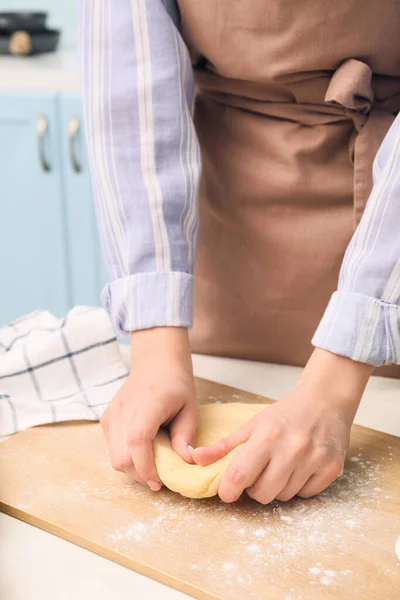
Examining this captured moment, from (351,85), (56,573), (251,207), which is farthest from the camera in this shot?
(251,207)

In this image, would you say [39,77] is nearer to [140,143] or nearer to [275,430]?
[140,143]

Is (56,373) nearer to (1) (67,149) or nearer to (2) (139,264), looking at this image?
(2) (139,264)

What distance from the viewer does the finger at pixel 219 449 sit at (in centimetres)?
70

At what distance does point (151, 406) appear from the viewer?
28.8 inches

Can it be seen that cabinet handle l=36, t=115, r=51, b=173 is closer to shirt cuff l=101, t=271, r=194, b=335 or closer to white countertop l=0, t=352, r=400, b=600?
shirt cuff l=101, t=271, r=194, b=335

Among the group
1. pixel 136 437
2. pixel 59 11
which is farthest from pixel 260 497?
pixel 59 11

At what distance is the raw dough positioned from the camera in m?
0.68

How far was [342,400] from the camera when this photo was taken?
2.38 feet

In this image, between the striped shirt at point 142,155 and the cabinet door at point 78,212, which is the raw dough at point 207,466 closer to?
the striped shirt at point 142,155

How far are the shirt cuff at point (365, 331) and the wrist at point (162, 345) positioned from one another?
0.14m

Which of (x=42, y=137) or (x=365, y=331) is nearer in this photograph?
(x=365, y=331)

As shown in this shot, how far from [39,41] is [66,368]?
1569 millimetres

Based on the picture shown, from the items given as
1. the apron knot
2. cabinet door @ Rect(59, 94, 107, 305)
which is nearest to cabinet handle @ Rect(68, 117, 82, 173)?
cabinet door @ Rect(59, 94, 107, 305)

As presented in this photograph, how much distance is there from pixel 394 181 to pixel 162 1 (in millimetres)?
344
